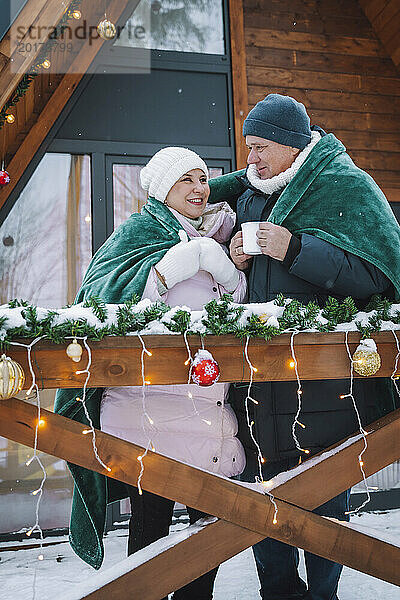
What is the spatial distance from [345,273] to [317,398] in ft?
1.20

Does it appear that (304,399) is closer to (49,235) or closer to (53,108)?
(49,235)

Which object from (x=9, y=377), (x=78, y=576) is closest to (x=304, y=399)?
(x=9, y=377)

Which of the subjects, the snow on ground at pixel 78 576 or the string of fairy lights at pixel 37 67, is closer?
the snow on ground at pixel 78 576

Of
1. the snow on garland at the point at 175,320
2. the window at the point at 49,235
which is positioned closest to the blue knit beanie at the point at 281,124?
the snow on garland at the point at 175,320

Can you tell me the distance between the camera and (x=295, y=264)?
Result: 5.29 ft

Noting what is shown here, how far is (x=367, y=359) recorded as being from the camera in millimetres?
1455

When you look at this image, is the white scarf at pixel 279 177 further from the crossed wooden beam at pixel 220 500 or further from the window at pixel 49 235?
the window at pixel 49 235

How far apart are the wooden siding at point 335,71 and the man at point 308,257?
79.4 inches

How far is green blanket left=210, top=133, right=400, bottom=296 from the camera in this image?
5.37ft

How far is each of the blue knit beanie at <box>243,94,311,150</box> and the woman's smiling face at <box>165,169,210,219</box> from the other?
23 cm

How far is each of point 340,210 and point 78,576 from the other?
80.2 inches

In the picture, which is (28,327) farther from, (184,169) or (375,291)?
(375,291)

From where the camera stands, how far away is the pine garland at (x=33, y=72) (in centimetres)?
291

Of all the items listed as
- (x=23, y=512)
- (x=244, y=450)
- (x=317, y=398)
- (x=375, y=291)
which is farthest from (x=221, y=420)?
(x=23, y=512)
